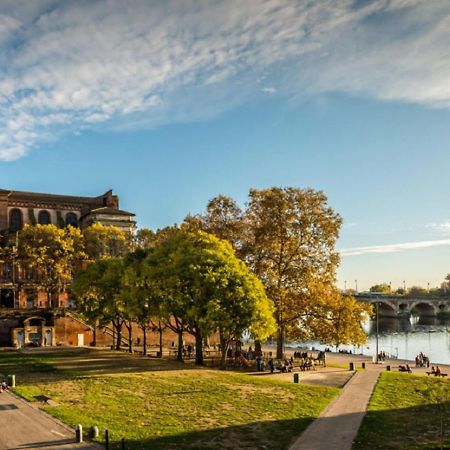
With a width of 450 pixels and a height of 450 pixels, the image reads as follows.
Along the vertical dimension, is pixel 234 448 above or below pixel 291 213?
below

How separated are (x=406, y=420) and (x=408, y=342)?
276 feet

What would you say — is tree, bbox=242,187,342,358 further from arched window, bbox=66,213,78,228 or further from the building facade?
arched window, bbox=66,213,78,228

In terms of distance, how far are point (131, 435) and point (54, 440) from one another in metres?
3.23

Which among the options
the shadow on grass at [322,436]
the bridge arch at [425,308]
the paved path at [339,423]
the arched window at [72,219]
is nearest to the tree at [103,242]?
the arched window at [72,219]

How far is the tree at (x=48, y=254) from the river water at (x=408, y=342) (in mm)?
40418

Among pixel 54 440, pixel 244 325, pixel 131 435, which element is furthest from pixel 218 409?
pixel 244 325

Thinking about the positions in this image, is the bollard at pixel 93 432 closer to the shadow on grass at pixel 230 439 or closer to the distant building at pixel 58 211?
the shadow on grass at pixel 230 439

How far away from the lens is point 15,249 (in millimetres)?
73625

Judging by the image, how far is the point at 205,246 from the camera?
1766 inches

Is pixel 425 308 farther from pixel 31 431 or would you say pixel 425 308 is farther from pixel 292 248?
pixel 31 431

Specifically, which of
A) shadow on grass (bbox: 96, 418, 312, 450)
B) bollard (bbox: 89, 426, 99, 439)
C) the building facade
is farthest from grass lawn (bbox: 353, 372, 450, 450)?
the building facade

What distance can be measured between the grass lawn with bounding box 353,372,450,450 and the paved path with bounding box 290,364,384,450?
49cm

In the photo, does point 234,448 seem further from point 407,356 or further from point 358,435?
point 407,356

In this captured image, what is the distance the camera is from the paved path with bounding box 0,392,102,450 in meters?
21.4
